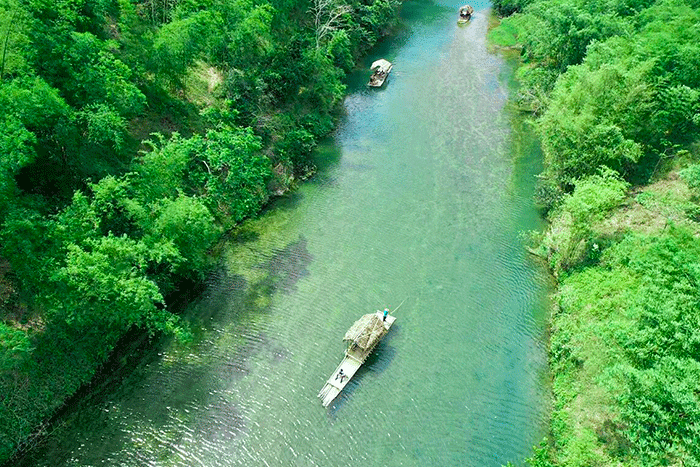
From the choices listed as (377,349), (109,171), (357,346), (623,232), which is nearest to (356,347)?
(357,346)

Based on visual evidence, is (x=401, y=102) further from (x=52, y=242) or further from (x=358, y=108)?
(x=52, y=242)

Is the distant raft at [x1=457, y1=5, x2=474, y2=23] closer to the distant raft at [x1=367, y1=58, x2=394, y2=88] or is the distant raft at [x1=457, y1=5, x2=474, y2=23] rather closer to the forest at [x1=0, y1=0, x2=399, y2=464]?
the distant raft at [x1=367, y1=58, x2=394, y2=88]

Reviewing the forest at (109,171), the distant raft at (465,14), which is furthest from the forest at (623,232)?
the distant raft at (465,14)

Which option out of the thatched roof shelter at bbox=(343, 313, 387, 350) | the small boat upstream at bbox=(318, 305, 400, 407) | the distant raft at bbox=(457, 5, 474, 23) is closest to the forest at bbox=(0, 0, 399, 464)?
the small boat upstream at bbox=(318, 305, 400, 407)

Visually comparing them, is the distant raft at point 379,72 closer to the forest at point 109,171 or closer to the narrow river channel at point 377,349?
the narrow river channel at point 377,349

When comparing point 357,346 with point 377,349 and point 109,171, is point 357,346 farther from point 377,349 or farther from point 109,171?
point 109,171

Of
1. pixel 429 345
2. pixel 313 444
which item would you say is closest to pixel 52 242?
pixel 313 444
